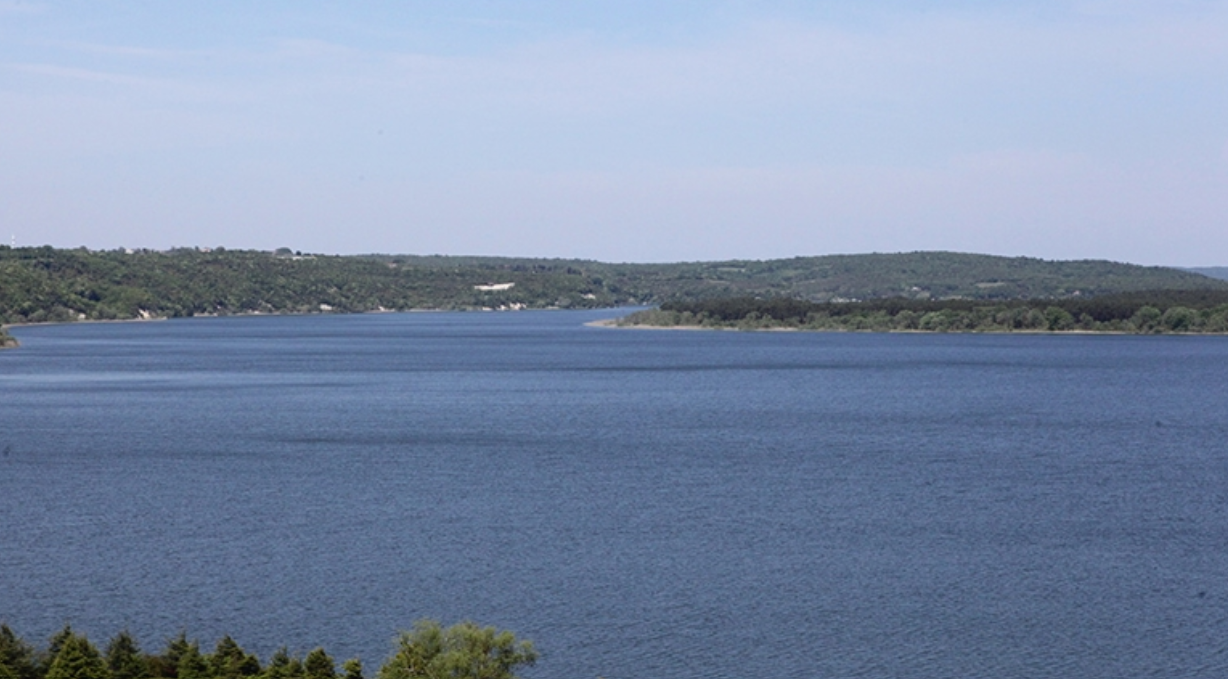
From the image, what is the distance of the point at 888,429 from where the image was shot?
61.2m

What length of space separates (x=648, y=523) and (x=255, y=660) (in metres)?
17.1

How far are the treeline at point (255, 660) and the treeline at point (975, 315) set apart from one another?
13192 cm

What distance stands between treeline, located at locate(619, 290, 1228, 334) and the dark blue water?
6584cm

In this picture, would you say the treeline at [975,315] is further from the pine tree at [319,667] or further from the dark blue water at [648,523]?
the pine tree at [319,667]

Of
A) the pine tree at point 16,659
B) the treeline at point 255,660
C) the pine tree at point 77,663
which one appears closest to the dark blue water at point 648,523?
the pine tree at point 16,659

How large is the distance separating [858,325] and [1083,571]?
417 feet

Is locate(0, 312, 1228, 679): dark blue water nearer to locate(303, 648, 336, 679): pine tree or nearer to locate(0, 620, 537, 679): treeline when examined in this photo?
Result: locate(0, 620, 537, 679): treeline

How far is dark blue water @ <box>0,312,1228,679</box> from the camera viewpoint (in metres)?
27.5

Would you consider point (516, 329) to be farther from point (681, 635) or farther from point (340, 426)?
point (681, 635)

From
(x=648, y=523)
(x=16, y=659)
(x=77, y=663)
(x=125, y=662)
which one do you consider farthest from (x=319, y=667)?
(x=648, y=523)

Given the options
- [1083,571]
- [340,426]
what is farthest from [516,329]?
[1083,571]

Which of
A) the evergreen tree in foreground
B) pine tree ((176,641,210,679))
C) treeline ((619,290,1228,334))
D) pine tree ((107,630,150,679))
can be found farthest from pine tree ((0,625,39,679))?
treeline ((619,290,1228,334))

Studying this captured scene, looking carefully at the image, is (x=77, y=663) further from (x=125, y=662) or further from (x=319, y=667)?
(x=319, y=667)

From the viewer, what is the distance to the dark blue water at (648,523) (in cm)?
2745
